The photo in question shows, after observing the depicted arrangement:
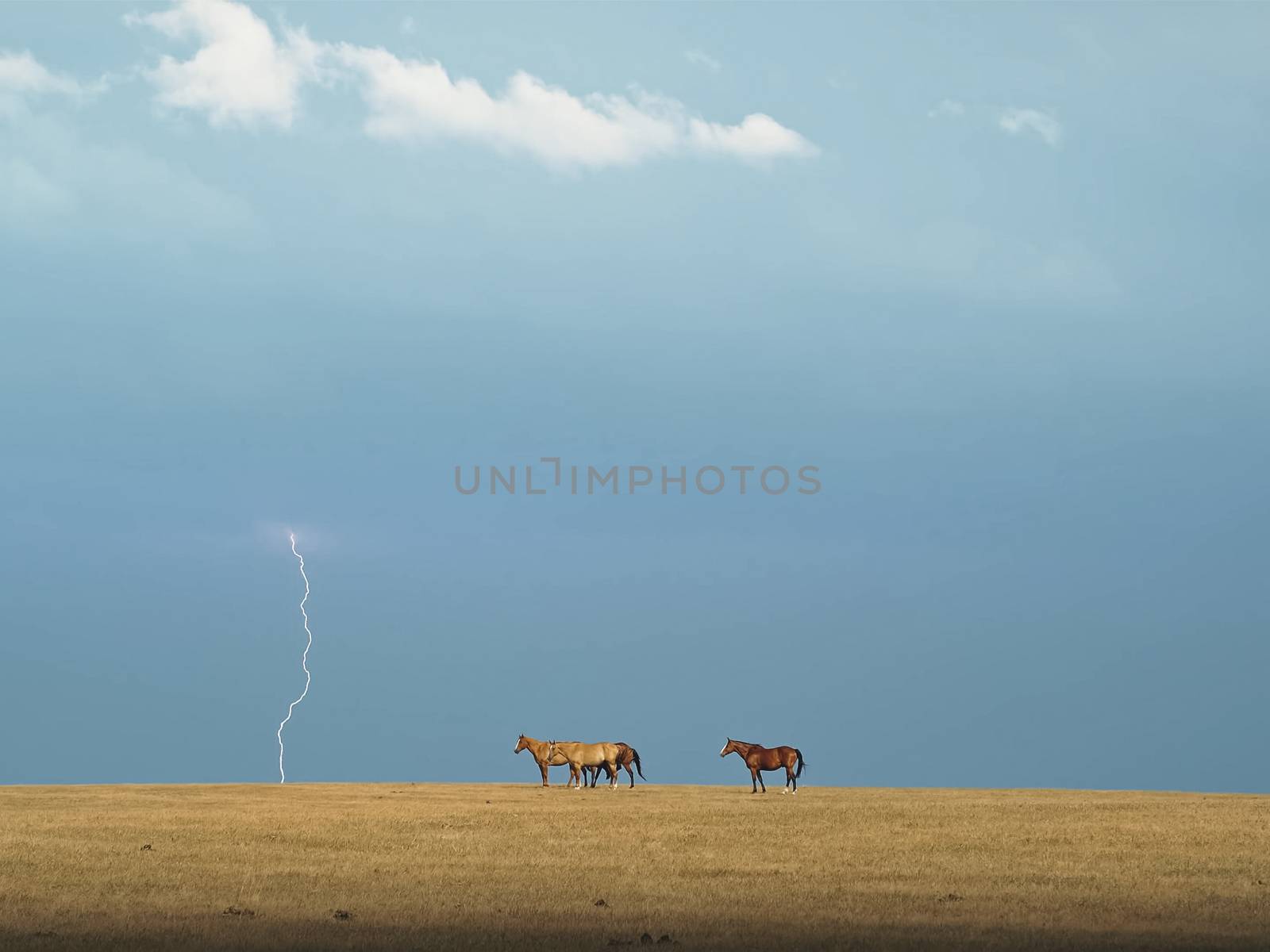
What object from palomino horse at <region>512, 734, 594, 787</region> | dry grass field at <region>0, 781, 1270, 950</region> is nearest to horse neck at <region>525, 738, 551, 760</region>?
palomino horse at <region>512, 734, 594, 787</region>

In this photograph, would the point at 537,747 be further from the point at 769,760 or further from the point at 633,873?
the point at 633,873

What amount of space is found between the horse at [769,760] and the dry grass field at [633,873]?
4.42m

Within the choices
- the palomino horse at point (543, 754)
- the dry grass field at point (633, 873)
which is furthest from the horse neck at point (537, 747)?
the dry grass field at point (633, 873)

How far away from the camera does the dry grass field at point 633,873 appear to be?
20.5m

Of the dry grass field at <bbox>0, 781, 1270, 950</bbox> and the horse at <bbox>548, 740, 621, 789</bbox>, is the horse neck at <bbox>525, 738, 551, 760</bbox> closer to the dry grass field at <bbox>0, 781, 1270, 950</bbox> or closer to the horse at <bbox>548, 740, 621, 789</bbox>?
the horse at <bbox>548, 740, 621, 789</bbox>

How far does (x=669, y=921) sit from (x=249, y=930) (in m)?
6.24

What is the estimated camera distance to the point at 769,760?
49844 millimetres

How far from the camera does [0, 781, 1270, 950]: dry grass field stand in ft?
67.1

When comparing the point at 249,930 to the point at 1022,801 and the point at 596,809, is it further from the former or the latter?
the point at 1022,801

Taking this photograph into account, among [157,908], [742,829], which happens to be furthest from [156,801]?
[157,908]

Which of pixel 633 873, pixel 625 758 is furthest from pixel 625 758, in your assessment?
pixel 633 873

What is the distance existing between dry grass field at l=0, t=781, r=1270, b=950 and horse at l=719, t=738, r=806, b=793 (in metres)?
4.42

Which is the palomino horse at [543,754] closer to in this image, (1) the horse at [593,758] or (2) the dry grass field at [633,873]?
(1) the horse at [593,758]

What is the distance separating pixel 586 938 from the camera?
771 inches
